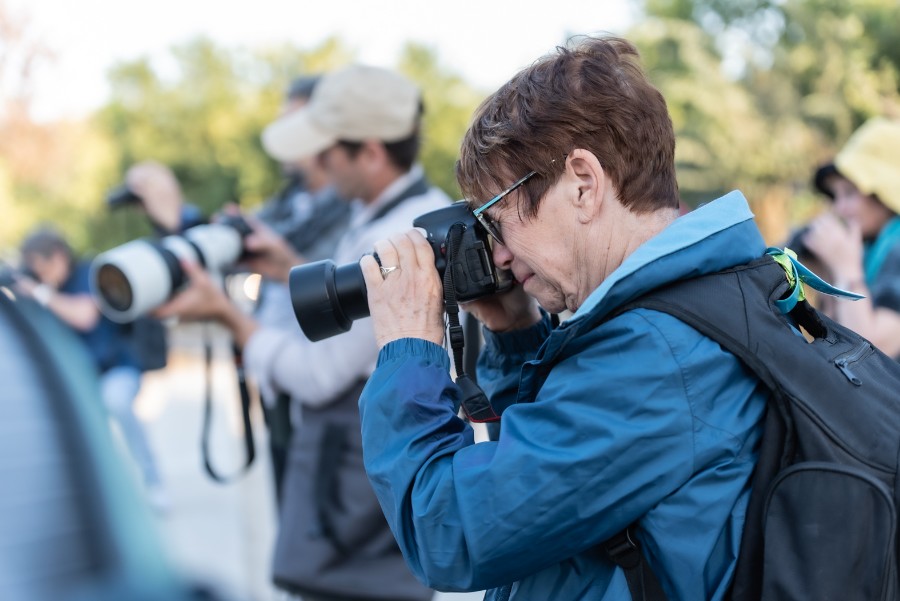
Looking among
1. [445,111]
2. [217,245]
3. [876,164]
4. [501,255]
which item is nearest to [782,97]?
[445,111]

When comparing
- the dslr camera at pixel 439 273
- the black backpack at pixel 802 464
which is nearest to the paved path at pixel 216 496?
the dslr camera at pixel 439 273

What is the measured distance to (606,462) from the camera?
1.16 meters

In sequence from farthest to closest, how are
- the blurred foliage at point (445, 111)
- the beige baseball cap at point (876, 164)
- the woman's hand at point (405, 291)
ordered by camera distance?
the blurred foliage at point (445, 111) < the beige baseball cap at point (876, 164) < the woman's hand at point (405, 291)

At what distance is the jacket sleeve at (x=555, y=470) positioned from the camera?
1.16 m

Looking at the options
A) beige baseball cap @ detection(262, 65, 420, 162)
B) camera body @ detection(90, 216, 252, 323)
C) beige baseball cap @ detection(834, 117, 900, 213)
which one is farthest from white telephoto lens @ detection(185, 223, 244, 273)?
beige baseball cap @ detection(834, 117, 900, 213)

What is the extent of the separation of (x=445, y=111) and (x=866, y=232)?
18.1m

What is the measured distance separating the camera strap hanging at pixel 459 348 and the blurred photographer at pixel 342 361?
842 millimetres

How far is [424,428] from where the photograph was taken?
4.30 feet

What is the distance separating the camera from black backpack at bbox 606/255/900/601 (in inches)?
44.8

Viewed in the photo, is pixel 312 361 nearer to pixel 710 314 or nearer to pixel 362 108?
pixel 362 108

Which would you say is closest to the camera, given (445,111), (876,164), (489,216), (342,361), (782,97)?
(489,216)

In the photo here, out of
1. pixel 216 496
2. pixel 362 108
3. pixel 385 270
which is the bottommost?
pixel 216 496

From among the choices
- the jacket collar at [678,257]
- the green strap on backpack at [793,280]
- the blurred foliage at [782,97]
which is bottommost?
the green strap on backpack at [793,280]

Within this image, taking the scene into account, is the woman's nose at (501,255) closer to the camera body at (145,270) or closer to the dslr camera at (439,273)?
the dslr camera at (439,273)
